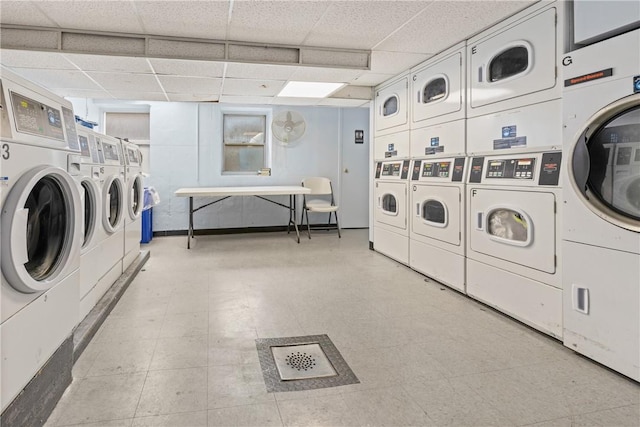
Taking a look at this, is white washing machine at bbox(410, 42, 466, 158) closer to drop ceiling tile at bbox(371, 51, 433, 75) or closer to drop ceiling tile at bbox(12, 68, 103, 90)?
drop ceiling tile at bbox(371, 51, 433, 75)

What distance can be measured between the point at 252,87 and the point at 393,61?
1819 mm

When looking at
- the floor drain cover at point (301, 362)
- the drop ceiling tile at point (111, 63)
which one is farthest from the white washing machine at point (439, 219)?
the drop ceiling tile at point (111, 63)

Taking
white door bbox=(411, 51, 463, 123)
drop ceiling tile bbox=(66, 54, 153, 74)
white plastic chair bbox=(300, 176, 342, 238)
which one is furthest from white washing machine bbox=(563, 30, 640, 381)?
white plastic chair bbox=(300, 176, 342, 238)

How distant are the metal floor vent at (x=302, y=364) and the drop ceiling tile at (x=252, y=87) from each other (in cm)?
317

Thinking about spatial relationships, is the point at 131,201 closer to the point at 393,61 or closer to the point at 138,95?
the point at 138,95

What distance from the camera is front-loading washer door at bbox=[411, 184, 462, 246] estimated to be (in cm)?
339

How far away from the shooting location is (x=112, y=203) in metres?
3.34

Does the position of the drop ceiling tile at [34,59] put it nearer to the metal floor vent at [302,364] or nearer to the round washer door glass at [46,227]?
the round washer door glass at [46,227]

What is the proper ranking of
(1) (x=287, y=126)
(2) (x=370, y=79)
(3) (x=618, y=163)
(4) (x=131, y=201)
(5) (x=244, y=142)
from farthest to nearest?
(5) (x=244, y=142) < (1) (x=287, y=126) < (2) (x=370, y=79) < (4) (x=131, y=201) < (3) (x=618, y=163)

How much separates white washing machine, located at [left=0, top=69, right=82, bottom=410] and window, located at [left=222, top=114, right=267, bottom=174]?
480cm

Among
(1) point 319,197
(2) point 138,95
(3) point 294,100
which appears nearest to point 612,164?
(3) point 294,100

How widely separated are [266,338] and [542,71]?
2.52 metres

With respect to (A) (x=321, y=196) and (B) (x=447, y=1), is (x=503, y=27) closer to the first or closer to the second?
(B) (x=447, y=1)

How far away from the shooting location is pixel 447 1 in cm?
266
